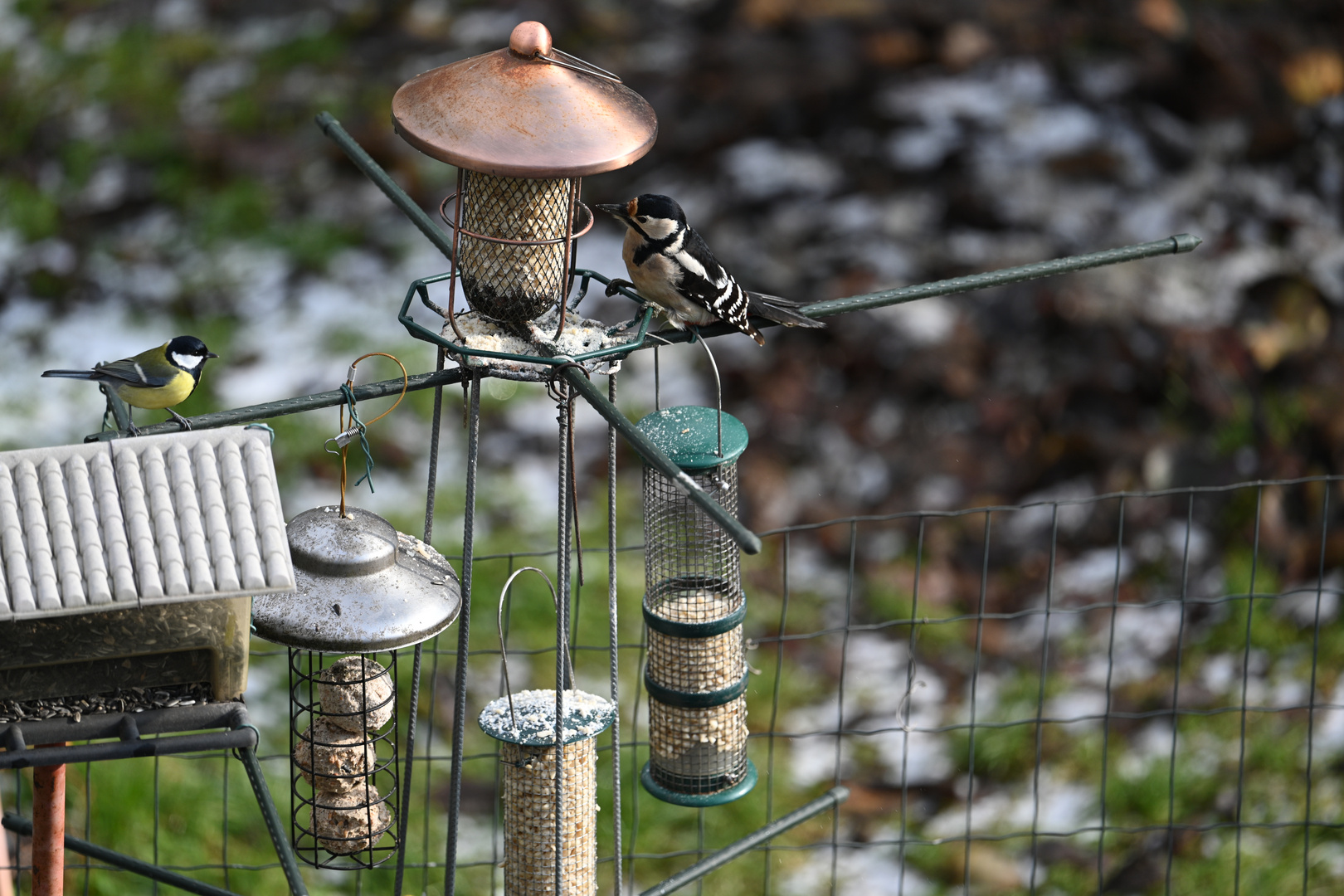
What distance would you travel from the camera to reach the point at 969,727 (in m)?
4.21

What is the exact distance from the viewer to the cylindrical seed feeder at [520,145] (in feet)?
8.47

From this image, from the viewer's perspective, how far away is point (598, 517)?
6.07 m

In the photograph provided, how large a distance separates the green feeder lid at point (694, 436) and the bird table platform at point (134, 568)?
864 mm

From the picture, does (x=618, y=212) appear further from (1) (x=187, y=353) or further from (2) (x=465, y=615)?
(2) (x=465, y=615)

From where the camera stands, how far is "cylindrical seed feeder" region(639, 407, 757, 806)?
3420mm

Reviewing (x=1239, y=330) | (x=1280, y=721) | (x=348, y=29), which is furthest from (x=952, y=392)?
(x=348, y=29)

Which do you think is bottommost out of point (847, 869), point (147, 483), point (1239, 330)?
point (847, 869)

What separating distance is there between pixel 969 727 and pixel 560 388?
1.88 metres

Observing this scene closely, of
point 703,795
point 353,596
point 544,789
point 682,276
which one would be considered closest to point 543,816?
point 544,789

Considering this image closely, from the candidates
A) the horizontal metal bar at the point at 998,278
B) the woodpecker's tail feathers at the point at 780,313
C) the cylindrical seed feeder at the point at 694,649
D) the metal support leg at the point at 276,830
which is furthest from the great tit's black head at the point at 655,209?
the metal support leg at the point at 276,830

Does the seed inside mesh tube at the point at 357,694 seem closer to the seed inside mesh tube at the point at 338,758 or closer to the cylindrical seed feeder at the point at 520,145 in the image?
the seed inside mesh tube at the point at 338,758

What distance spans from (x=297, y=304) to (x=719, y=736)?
4226mm

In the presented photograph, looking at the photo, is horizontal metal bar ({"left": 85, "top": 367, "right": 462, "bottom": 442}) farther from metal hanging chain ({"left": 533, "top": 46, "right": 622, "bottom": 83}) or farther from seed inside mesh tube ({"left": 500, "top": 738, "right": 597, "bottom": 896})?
seed inside mesh tube ({"left": 500, "top": 738, "right": 597, "bottom": 896})

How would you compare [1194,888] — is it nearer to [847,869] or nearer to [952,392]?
[847,869]
